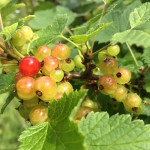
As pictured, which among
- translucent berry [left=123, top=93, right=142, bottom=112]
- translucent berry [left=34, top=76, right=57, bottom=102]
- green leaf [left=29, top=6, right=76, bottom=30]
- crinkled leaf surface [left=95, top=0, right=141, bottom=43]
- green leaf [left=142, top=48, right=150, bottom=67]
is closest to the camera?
translucent berry [left=34, top=76, right=57, bottom=102]

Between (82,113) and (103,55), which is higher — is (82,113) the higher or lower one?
the lower one

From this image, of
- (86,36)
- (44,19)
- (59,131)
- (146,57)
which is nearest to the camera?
(59,131)

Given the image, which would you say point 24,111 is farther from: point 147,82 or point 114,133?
point 147,82

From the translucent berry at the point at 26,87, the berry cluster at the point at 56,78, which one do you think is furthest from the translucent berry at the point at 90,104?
the translucent berry at the point at 26,87

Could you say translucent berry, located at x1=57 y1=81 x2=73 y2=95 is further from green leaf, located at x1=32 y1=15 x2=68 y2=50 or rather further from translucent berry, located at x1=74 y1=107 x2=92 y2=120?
green leaf, located at x1=32 y1=15 x2=68 y2=50

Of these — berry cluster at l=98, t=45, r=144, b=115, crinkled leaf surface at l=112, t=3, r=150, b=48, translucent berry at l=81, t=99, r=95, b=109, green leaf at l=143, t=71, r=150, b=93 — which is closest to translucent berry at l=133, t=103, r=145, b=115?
berry cluster at l=98, t=45, r=144, b=115

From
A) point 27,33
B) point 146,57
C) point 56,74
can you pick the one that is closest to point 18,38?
point 27,33
